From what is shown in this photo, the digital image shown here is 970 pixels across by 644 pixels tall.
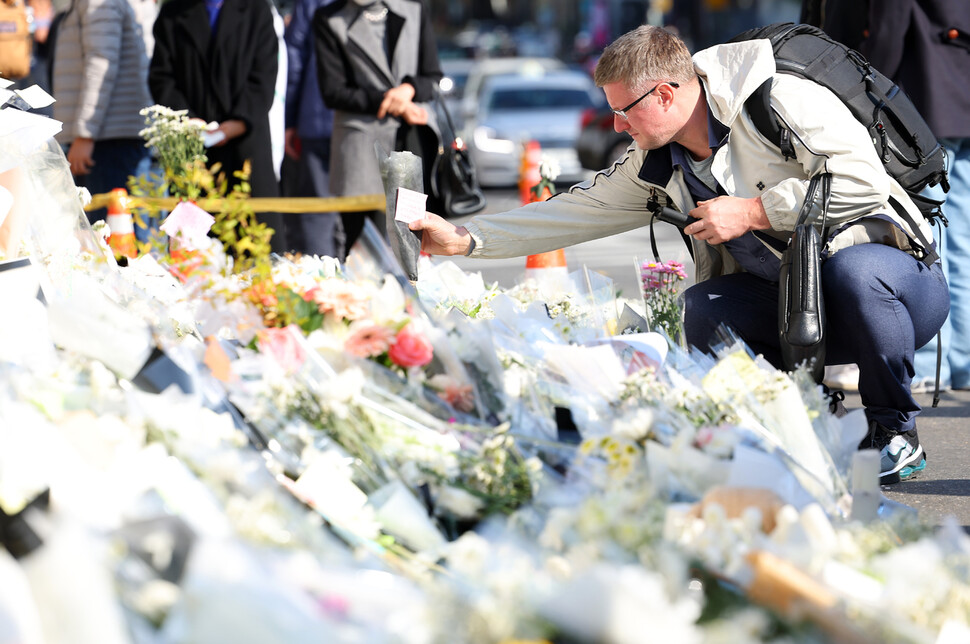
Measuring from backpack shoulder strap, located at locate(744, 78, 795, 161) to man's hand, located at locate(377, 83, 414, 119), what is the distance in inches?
110

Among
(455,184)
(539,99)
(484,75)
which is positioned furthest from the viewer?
(484,75)

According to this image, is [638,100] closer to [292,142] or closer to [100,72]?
[100,72]

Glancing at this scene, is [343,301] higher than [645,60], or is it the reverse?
[645,60]

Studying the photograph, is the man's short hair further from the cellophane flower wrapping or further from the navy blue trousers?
the cellophane flower wrapping

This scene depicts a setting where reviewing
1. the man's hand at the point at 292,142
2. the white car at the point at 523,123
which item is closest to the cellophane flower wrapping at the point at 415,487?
the man's hand at the point at 292,142

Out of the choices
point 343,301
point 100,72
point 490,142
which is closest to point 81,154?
point 100,72

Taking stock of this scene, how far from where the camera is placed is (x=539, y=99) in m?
15.7

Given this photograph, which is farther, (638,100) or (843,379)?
(843,379)

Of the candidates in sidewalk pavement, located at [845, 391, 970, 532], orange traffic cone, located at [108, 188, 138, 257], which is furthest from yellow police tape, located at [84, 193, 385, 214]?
sidewalk pavement, located at [845, 391, 970, 532]

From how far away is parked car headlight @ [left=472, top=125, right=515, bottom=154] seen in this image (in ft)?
47.3

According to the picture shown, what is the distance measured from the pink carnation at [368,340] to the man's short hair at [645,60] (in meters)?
1.33

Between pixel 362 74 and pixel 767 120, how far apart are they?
303cm

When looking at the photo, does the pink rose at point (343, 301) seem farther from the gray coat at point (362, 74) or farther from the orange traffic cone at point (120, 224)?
the gray coat at point (362, 74)

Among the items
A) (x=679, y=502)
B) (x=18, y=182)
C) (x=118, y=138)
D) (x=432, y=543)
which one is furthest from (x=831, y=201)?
(x=118, y=138)
